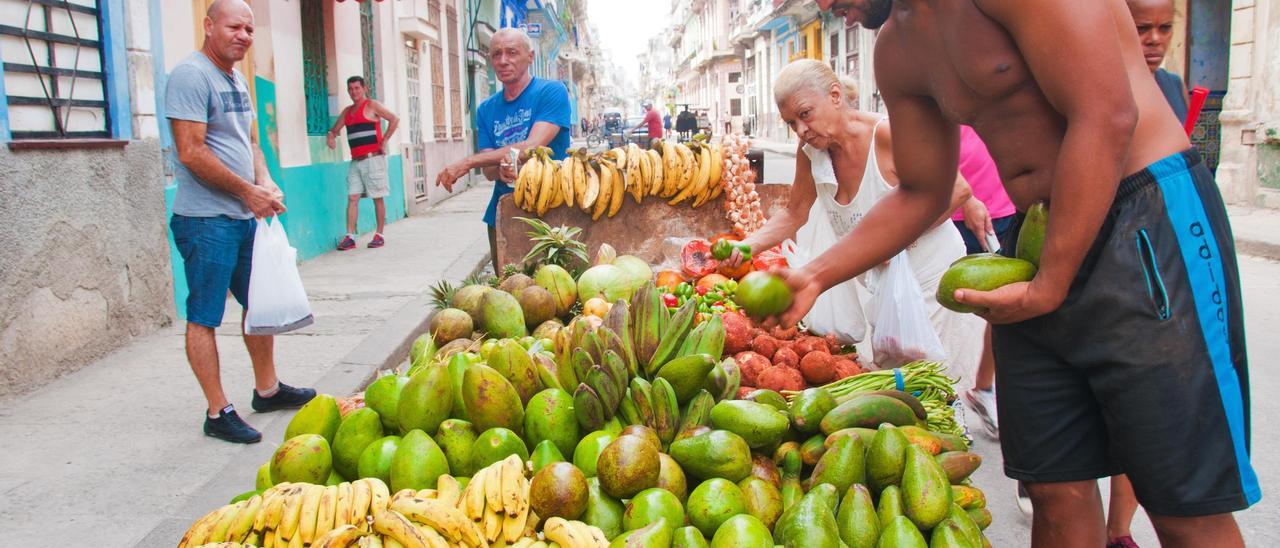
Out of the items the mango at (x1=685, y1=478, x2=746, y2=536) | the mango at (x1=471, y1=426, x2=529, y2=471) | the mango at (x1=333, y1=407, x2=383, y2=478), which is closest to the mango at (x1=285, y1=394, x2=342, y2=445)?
the mango at (x1=333, y1=407, x2=383, y2=478)

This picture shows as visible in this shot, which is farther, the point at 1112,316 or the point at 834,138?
the point at 834,138

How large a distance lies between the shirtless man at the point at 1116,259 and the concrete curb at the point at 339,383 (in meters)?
2.82

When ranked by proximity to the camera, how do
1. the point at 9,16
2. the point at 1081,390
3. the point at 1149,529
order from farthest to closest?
the point at 9,16 → the point at 1149,529 → the point at 1081,390

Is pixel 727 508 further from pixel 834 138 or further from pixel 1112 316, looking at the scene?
pixel 834 138

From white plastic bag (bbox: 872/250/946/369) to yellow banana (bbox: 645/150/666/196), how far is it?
6.28 feet

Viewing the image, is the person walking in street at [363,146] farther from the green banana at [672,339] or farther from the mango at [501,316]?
the green banana at [672,339]

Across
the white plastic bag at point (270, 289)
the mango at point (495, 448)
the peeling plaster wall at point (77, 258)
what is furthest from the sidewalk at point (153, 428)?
the mango at point (495, 448)

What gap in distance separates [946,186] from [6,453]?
3.95 metres

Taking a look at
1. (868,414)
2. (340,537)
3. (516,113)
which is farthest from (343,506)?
(516,113)

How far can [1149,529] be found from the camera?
346cm

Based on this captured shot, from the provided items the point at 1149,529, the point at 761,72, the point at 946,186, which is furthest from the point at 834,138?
the point at 761,72

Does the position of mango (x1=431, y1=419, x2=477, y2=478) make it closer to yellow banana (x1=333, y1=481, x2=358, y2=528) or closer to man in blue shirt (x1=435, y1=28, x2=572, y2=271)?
yellow banana (x1=333, y1=481, x2=358, y2=528)

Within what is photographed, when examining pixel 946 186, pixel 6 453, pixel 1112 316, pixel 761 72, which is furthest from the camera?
pixel 761 72

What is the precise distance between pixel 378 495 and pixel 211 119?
8.90 ft
